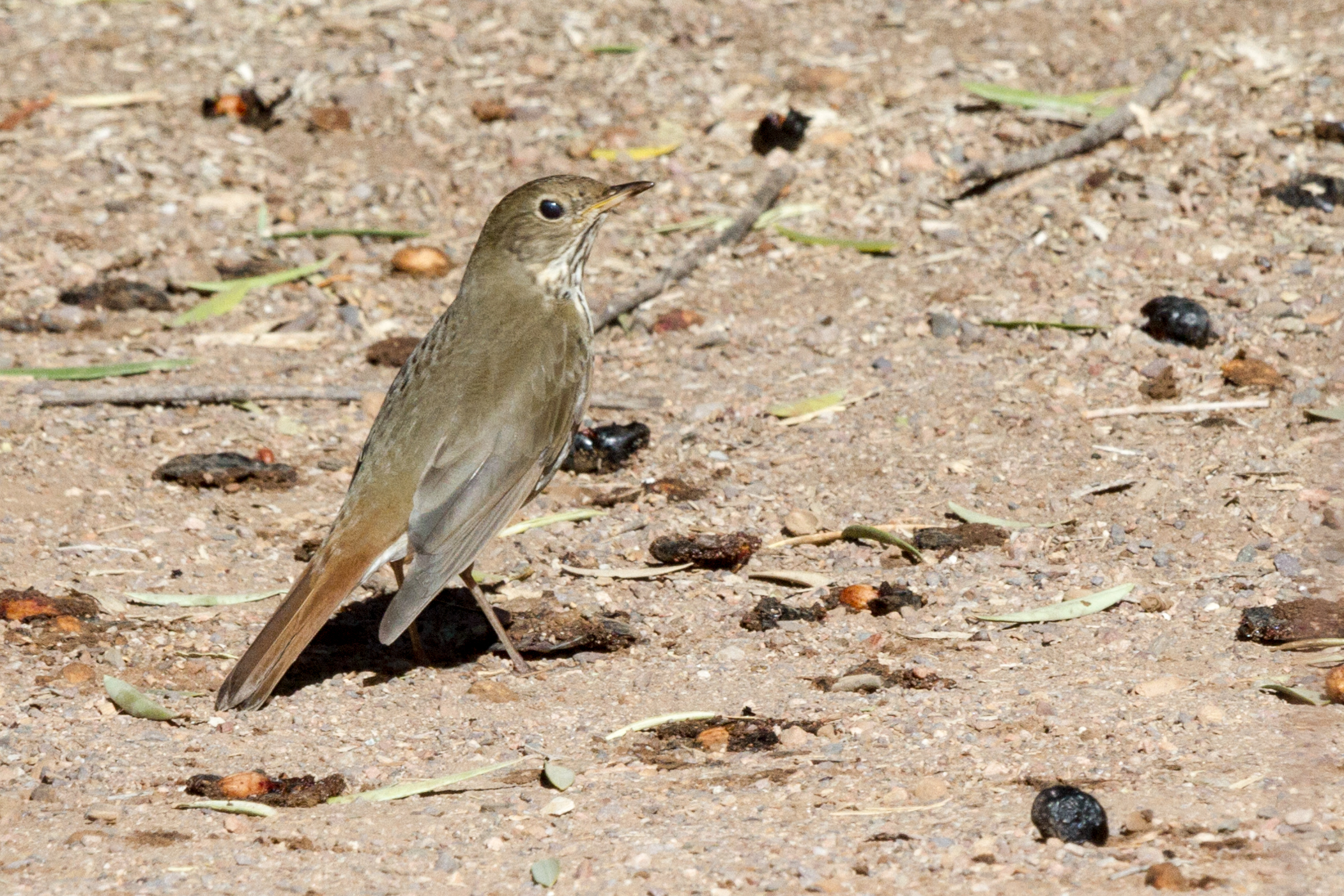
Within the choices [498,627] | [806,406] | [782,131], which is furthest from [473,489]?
[782,131]

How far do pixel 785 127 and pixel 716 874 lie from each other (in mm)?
6086

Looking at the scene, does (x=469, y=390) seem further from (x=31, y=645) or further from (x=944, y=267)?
(x=944, y=267)

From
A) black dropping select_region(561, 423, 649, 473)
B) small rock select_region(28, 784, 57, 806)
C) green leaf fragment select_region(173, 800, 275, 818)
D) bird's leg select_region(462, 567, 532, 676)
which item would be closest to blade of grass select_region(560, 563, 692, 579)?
bird's leg select_region(462, 567, 532, 676)

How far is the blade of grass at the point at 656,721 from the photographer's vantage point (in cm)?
465

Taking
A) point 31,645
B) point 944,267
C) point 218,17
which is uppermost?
point 218,17

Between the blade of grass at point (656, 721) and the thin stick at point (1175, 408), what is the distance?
2608mm

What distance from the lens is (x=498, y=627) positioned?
530 centimetres

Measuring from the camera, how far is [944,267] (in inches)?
309

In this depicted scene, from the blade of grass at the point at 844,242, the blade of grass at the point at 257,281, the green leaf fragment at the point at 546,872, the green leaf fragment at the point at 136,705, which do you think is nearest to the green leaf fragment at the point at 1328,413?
the blade of grass at the point at 844,242

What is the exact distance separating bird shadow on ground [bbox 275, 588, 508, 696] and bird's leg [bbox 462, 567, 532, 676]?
0.63 ft

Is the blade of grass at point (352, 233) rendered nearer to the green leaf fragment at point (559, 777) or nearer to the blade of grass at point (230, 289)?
the blade of grass at point (230, 289)

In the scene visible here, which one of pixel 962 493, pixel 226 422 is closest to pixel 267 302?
pixel 226 422

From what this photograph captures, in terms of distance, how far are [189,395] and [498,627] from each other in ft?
8.03

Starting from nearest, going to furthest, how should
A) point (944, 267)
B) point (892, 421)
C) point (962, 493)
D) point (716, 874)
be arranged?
point (716, 874), point (962, 493), point (892, 421), point (944, 267)
